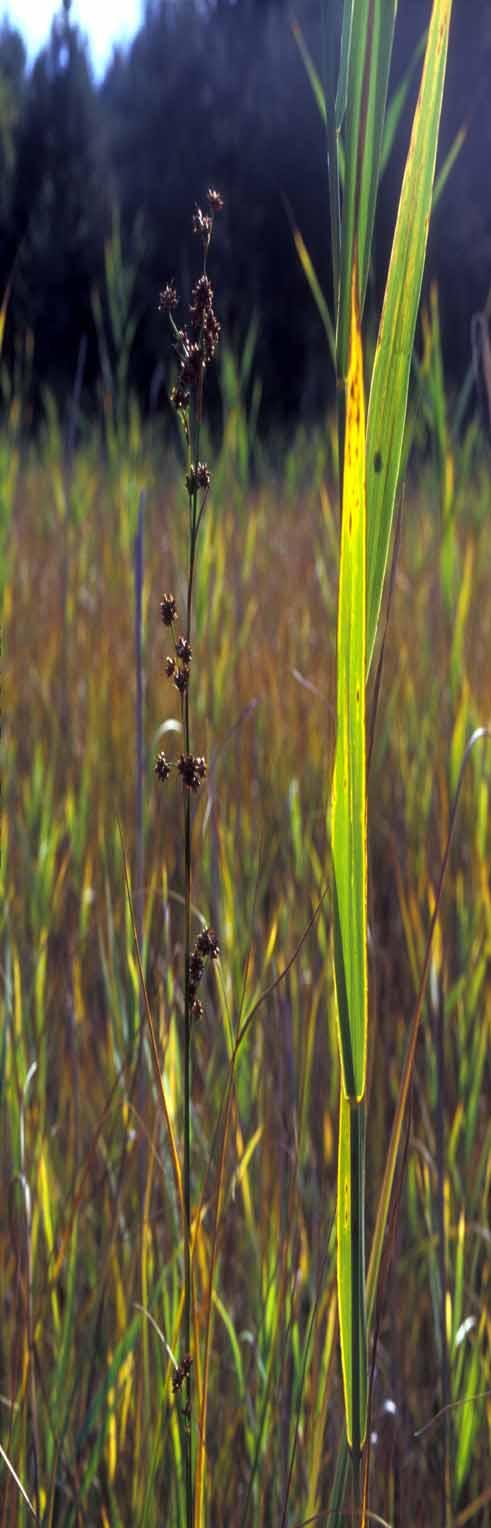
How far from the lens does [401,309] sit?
354 mm

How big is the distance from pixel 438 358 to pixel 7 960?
0.56 metres

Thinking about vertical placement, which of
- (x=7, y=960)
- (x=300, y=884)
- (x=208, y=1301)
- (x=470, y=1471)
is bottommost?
(x=470, y=1471)

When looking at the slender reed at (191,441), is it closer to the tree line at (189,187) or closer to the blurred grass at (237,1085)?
the blurred grass at (237,1085)

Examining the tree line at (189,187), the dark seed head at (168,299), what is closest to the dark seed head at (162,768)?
the dark seed head at (168,299)

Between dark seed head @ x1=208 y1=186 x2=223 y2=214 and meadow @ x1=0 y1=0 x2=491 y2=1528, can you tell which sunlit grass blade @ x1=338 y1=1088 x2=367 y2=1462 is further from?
dark seed head @ x1=208 y1=186 x2=223 y2=214

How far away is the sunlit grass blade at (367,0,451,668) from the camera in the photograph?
35 centimetres

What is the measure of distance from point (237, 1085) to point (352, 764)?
1.80 ft

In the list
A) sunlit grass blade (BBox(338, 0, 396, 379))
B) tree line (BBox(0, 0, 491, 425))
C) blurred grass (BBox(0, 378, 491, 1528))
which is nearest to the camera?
sunlit grass blade (BBox(338, 0, 396, 379))

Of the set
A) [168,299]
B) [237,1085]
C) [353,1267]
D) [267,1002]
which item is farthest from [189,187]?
[353,1267]

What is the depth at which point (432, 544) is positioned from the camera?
2.29m

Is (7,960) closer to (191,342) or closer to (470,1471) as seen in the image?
(470,1471)

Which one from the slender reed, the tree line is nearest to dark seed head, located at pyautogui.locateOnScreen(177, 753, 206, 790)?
the slender reed

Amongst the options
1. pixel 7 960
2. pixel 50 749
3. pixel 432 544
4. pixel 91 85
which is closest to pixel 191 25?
pixel 91 85

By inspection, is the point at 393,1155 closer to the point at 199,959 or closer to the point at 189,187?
the point at 199,959
